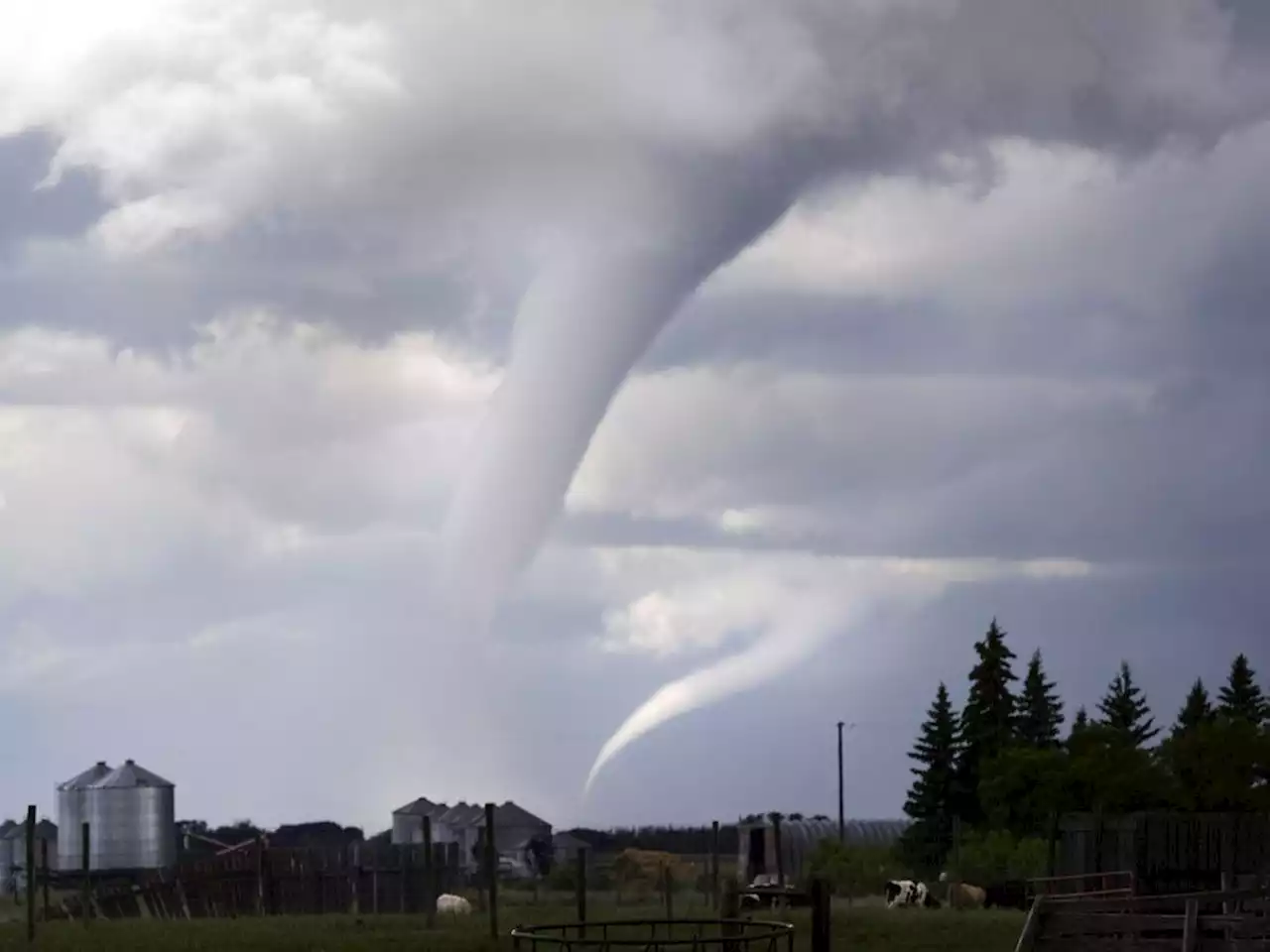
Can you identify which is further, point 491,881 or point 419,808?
point 419,808

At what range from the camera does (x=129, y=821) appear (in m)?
77.8

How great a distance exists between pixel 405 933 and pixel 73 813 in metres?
45.1

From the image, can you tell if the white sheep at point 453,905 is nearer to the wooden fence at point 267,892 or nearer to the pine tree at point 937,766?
the wooden fence at point 267,892

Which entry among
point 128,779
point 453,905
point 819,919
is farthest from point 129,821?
point 819,919

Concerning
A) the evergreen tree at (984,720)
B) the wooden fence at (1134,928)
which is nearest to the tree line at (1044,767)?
the evergreen tree at (984,720)

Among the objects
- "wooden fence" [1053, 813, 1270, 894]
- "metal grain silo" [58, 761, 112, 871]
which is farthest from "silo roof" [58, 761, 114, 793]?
"wooden fence" [1053, 813, 1270, 894]

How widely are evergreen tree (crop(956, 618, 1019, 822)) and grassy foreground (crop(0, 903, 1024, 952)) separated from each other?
47226mm

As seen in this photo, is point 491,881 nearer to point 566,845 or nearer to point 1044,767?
point 1044,767

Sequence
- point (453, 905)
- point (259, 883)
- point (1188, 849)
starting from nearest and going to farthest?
point (1188, 849)
point (453, 905)
point (259, 883)

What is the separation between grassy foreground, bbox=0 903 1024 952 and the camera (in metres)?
34.3

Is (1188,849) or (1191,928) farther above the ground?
(1191,928)

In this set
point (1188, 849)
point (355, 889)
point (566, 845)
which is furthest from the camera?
point (566, 845)

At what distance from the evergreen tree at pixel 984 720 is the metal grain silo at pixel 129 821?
37.1 m

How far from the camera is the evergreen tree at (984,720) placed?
305 ft
